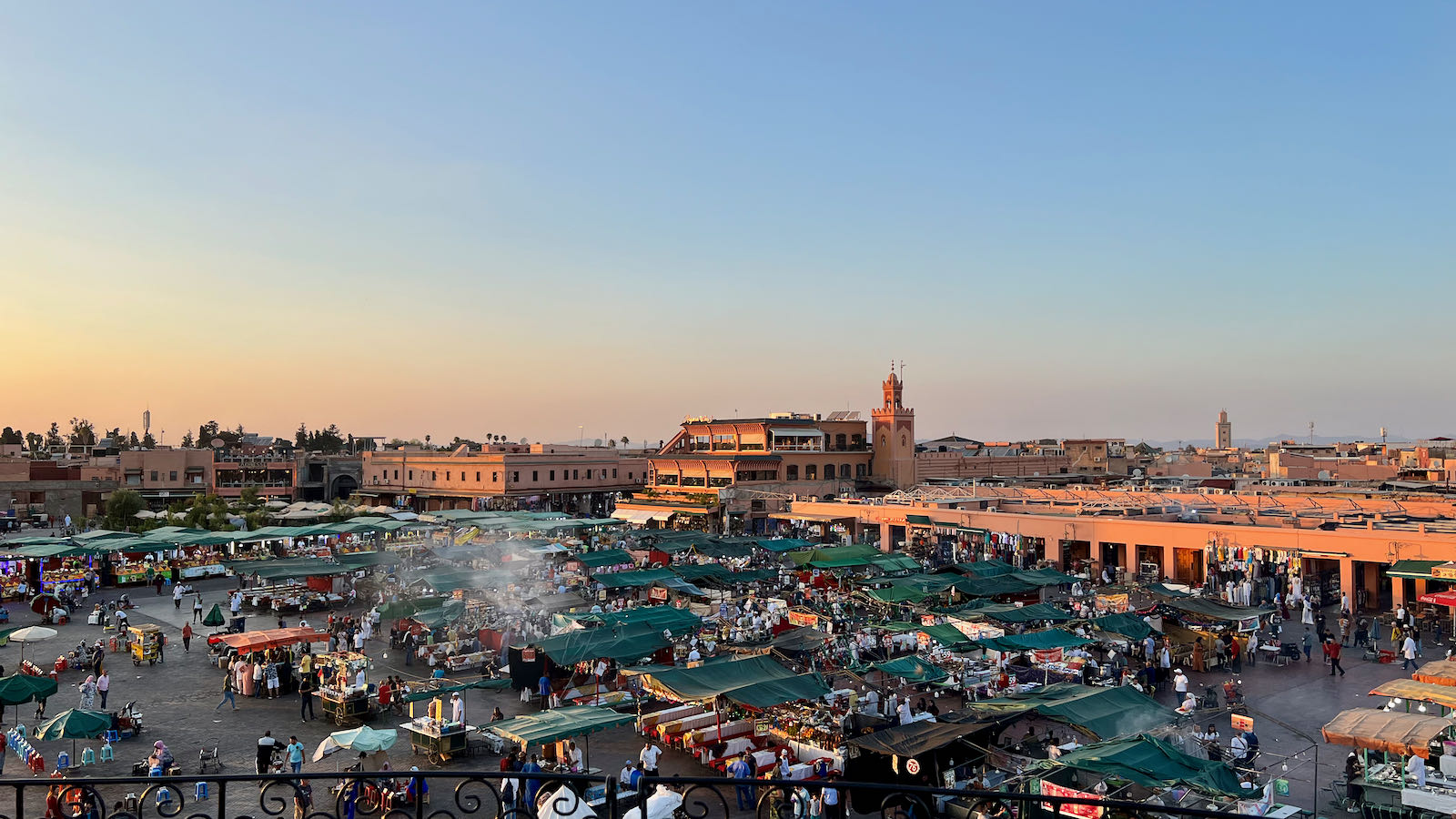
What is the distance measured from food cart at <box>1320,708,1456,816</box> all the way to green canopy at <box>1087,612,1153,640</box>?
7298mm

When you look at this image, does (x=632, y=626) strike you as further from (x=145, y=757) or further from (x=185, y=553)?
(x=185, y=553)

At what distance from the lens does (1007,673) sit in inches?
792

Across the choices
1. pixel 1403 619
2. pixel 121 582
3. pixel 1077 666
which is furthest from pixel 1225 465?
pixel 121 582

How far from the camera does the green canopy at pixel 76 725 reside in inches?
559

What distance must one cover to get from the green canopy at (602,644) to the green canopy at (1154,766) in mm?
9135

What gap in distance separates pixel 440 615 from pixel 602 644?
6.88m

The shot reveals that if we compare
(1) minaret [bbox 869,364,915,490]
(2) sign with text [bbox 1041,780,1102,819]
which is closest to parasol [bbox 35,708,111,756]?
(2) sign with text [bbox 1041,780,1102,819]

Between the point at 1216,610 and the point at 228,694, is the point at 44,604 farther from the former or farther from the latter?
the point at 1216,610

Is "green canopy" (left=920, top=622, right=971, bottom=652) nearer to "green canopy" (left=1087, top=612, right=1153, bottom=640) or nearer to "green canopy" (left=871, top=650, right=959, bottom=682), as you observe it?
"green canopy" (left=871, top=650, right=959, bottom=682)

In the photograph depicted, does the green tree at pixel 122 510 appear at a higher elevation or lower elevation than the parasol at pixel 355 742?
higher

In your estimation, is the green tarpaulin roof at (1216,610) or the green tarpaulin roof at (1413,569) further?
the green tarpaulin roof at (1413,569)

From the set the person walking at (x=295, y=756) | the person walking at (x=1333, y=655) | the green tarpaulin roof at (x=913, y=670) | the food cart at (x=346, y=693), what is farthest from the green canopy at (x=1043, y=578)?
the person walking at (x=295, y=756)

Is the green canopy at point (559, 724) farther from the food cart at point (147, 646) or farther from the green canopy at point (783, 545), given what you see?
the green canopy at point (783, 545)

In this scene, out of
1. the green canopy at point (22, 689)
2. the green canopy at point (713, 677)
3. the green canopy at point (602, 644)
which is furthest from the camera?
the green canopy at point (602, 644)
